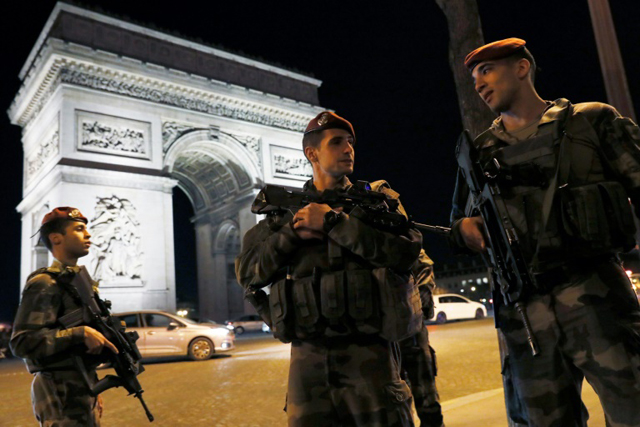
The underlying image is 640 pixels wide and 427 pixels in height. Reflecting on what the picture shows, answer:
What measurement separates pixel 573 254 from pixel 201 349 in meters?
11.7

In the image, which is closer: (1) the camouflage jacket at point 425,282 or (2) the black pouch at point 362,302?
(2) the black pouch at point 362,302

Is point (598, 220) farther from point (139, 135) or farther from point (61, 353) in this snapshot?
point (139, 135)

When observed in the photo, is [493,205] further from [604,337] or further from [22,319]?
[22,319]

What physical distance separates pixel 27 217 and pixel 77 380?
23608 mm

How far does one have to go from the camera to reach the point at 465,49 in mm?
3957

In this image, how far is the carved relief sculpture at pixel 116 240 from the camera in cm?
1903

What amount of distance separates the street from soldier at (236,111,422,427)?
2531mm

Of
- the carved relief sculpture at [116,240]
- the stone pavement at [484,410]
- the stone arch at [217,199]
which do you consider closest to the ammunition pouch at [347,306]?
the stone pavement at [484,410]

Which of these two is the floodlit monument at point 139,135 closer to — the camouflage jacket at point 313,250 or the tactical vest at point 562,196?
the camouflage jacket at point 313,250

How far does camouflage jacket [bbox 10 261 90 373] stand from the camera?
287 cm

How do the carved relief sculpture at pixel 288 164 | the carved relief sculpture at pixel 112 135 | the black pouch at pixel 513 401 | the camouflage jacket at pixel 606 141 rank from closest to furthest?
1. the camouflage jacket at pixel 606 141
2. the black pouch at pixel 513 401
3. the carved relief sculpture at pixel 112 135
4. the carved relief sculpture at pixel 288 164

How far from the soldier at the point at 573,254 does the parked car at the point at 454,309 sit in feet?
65.6

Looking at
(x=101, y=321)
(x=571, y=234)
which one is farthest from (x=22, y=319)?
(x=571, y=234)

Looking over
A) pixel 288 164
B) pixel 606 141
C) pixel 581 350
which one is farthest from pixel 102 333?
pixel 288 164
